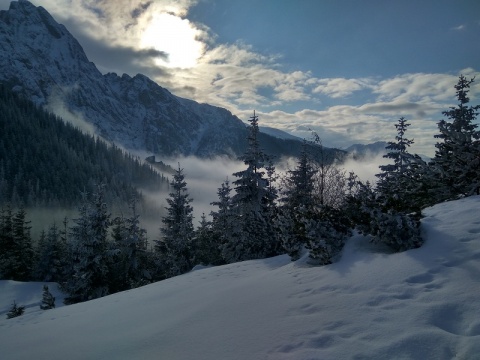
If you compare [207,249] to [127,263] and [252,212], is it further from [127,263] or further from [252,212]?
[252,212]

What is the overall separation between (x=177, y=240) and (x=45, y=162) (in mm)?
139606

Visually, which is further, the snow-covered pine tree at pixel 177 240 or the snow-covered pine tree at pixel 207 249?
the snow-covered pine tree at pixel 177 240

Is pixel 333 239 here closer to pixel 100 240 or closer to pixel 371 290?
pixel 371 290

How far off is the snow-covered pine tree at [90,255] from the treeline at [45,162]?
10770 cm

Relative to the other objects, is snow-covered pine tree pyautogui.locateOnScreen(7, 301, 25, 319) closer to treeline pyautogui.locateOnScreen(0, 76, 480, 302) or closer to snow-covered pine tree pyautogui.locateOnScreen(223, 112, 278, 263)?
treeline pyautogui.locateOnScreen(0, 76, 480, 302)

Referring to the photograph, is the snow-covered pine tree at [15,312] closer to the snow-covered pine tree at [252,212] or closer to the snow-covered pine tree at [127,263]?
the snow-covered pine tree at [127,263]

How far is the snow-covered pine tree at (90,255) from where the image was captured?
23.3 m

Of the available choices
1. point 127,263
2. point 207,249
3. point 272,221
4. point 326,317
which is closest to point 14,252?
point 127,263

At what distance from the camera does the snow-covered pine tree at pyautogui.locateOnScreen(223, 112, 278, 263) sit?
14.5m

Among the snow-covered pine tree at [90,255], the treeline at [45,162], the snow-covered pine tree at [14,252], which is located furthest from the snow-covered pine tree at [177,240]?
the treeline at [45,162]

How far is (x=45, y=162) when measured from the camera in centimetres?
13950

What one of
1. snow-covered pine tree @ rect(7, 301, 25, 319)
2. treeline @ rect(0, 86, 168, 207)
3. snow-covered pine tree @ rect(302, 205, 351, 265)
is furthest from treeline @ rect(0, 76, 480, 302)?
treeline @ rect(0, 86, 168, 207)

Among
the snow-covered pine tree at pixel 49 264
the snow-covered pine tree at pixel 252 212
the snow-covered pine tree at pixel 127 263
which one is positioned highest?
the snow-covered pine tree at pixel 252 212

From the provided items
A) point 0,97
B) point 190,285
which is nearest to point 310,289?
point 190,285
